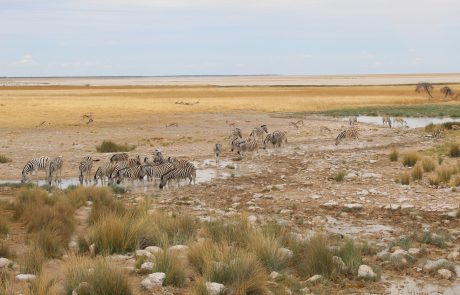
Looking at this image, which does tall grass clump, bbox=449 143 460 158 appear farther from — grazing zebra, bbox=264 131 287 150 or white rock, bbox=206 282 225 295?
white rock, bbox=206 282 225 295

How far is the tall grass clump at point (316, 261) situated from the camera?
8.29 metres

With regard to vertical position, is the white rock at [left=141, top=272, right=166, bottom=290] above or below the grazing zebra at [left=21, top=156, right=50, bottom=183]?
above

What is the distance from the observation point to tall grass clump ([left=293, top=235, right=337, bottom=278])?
27.2 feet

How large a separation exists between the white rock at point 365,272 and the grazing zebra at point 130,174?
33.3 ft

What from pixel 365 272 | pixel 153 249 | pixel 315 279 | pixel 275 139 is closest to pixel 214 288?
pixel 315 279

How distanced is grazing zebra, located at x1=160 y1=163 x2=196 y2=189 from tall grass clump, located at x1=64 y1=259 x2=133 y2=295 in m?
9.10

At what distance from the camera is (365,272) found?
817 centimetres

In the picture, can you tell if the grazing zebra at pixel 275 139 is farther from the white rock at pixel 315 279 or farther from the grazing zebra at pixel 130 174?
the white rock at pixel 315 279

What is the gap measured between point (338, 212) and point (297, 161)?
8920 mm

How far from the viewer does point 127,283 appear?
7188 millimetres

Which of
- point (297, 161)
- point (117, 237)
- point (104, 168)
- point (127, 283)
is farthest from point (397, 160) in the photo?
point (127, 283)

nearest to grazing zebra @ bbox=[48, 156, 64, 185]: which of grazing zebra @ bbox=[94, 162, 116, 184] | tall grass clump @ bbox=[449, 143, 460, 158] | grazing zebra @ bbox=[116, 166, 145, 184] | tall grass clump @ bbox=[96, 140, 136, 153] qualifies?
grazing zebra @ bbox=[94, 162, 116, 184]

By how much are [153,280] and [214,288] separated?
955 mm

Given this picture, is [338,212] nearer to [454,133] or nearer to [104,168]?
[104,168]
